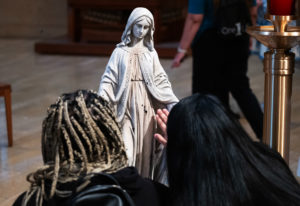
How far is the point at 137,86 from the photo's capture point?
3.53 m

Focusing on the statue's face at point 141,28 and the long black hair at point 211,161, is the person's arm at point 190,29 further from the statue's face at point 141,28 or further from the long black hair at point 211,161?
the long black hair at point 211,161

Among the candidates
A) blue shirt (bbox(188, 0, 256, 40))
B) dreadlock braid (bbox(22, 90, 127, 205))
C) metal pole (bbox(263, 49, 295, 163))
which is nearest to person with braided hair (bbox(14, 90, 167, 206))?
dreadlock braid (bbox(22, 90, 127, 205))

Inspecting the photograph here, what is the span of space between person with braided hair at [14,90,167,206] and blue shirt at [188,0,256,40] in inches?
144

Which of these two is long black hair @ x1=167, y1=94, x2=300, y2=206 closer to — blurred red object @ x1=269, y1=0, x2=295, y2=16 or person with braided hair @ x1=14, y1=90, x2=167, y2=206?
person with braided hair @ x1=14, y1=90, x2=167, y2=206

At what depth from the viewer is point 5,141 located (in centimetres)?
621

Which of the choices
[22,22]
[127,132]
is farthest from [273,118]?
[22,22]

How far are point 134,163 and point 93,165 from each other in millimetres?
1541

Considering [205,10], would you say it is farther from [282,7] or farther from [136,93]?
[282,7]

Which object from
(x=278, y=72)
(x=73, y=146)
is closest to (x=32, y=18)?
(x=278, y=72)

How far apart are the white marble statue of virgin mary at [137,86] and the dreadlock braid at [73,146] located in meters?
1.40

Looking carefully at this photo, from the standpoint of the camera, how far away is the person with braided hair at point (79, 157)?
2.01m

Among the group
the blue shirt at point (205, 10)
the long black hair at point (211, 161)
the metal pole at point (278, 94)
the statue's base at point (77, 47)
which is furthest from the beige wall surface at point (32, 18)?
the long black hair at point (211, 161)

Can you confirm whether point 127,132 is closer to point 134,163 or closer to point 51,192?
point 134,163

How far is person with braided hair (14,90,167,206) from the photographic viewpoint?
6.58ft
